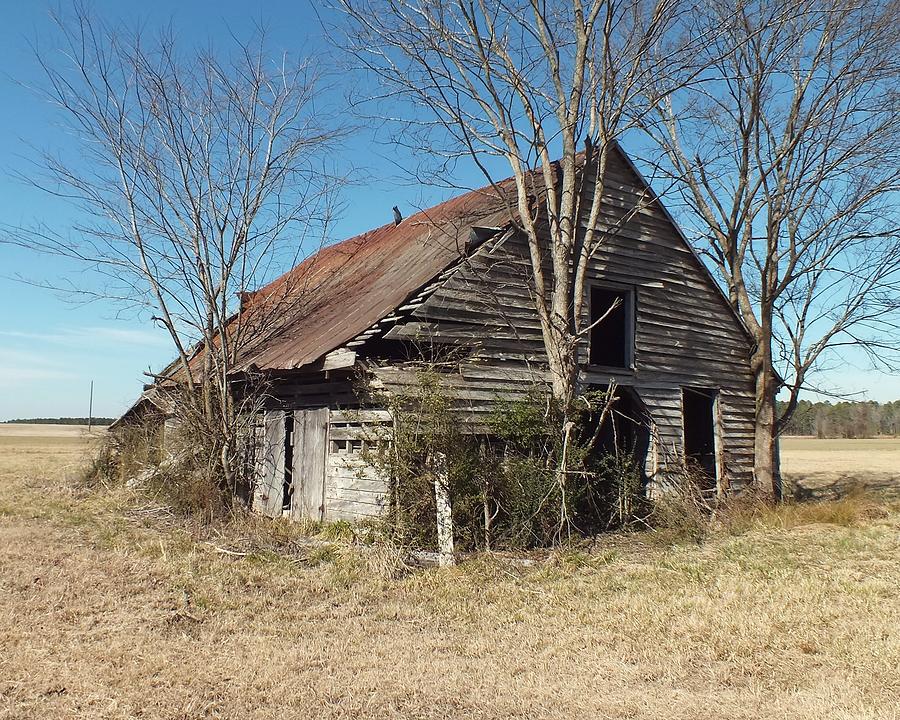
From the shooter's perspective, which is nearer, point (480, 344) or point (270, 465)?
point (480, 344)

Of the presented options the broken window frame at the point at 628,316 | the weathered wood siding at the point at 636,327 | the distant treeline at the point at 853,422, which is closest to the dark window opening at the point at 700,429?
the weathered wood siding at the point at 636,327

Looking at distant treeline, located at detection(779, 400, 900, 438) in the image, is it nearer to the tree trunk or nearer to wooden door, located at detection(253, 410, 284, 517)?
the tree trunk

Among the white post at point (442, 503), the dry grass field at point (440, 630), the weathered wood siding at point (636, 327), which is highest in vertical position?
the weathered wood siding at point (636, 327)

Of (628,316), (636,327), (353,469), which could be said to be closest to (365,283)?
(353,469)

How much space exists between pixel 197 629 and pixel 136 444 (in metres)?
11.3

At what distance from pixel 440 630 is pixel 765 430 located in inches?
408

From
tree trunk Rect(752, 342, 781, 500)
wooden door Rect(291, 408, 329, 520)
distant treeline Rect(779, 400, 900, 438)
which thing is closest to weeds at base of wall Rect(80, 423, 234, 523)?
wooden door Rect(291, 408, 329, 520)

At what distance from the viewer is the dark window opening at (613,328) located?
13203 mm

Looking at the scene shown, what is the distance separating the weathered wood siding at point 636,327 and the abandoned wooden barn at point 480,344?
0.02 metres

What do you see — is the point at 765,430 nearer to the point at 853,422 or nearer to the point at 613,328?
the point at 613,328

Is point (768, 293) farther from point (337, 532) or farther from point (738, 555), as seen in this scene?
point (337, 532)

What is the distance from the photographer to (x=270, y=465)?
1292 centimetres

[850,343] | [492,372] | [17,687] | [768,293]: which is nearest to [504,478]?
[492,372]

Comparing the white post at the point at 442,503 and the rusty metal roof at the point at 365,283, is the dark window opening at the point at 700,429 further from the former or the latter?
the white post at the point at 442,503
